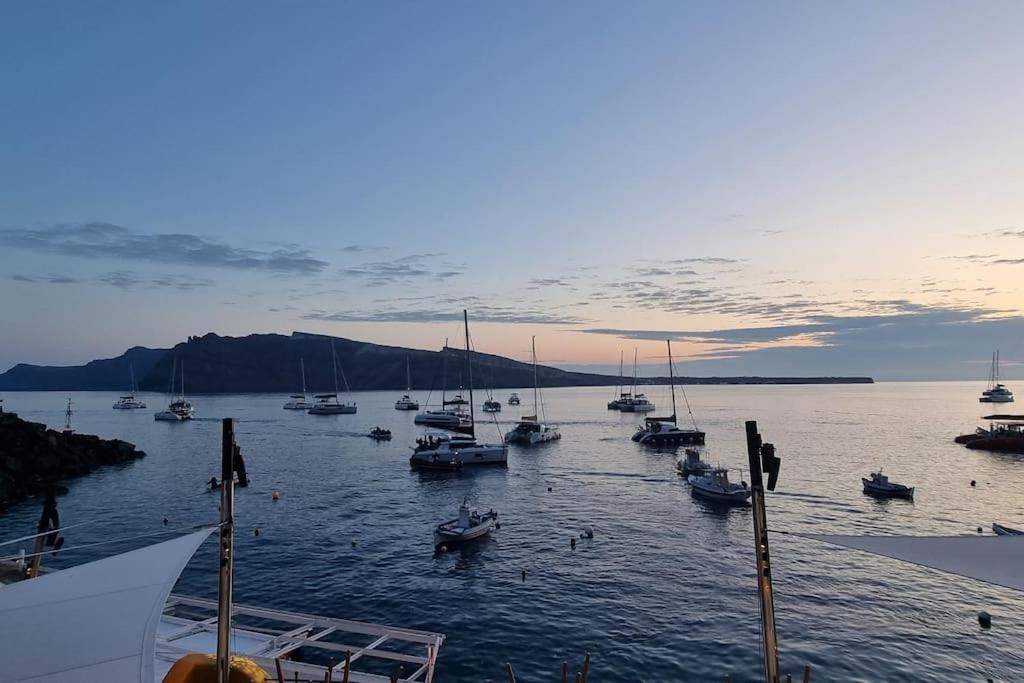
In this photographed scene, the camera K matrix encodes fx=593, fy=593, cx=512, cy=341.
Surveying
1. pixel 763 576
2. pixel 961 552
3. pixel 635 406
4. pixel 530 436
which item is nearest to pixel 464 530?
pixel 763 576

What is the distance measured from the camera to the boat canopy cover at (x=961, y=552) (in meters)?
9.56

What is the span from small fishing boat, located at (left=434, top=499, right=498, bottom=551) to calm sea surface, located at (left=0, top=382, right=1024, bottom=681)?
1.29 metres

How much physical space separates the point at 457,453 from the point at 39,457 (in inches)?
1856

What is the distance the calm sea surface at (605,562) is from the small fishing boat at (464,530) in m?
1.29

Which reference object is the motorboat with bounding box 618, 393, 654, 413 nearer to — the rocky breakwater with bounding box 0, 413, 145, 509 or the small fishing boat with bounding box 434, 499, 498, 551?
the rocky breakwater with bounding box 0, 413, 145, 509

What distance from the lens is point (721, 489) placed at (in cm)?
5209

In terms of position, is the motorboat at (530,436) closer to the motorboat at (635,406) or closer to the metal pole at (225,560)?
the motorboat at (635,406)

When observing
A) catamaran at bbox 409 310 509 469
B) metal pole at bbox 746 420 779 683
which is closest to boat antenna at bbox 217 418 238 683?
metal pole at bbox 746 420 779 683

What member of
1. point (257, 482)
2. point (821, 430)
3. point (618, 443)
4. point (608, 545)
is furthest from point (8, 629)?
point (821, 430)

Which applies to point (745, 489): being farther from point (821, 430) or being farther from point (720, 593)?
point (821, 430)

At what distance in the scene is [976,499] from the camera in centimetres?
5397

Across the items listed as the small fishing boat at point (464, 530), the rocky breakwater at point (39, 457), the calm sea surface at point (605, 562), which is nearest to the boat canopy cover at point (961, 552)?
the calm sea surface at point (605, 562)

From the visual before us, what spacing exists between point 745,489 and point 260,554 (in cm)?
3933

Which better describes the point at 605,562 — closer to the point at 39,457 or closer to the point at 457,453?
the point at 457,453
